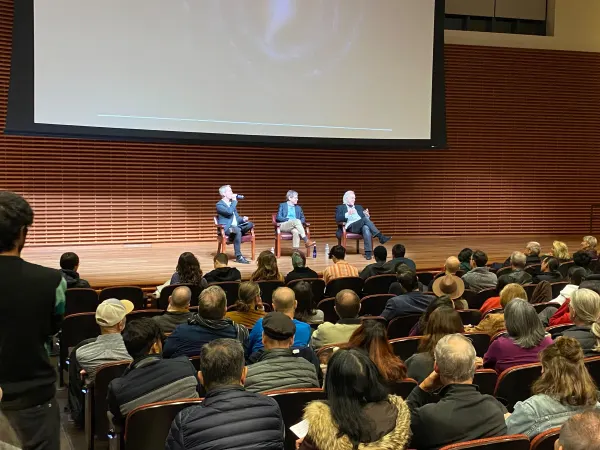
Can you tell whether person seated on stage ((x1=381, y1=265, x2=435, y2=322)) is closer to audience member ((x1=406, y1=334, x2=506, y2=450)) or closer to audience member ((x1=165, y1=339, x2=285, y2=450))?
audience member ((x1=406, y1=334, x2=506, y2=450))

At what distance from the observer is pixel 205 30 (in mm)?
8430

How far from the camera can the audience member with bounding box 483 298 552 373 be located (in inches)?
127

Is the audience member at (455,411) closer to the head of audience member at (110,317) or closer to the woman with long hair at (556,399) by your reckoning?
the woman with long hair at (556,399)

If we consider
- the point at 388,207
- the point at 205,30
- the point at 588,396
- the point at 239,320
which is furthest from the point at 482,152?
the point at 588,396

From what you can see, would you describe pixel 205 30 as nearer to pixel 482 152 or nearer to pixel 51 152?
pixel 51 152

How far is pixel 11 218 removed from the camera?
1.79 meters

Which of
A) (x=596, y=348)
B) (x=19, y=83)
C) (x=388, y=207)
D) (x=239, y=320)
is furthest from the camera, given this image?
(x=388, y=207)

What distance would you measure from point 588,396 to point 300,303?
2391mm

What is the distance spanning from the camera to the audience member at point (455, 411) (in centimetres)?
216

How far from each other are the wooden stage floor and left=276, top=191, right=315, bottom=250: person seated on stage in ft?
0.99

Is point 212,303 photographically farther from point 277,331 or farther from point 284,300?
point 277,331

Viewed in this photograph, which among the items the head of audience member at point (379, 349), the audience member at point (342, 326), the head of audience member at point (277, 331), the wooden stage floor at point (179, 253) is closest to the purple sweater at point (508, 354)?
the head of audience member at point (379, 349)

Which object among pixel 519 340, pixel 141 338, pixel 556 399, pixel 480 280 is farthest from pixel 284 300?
pixel 480 280

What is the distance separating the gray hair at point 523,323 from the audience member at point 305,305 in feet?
5.17
